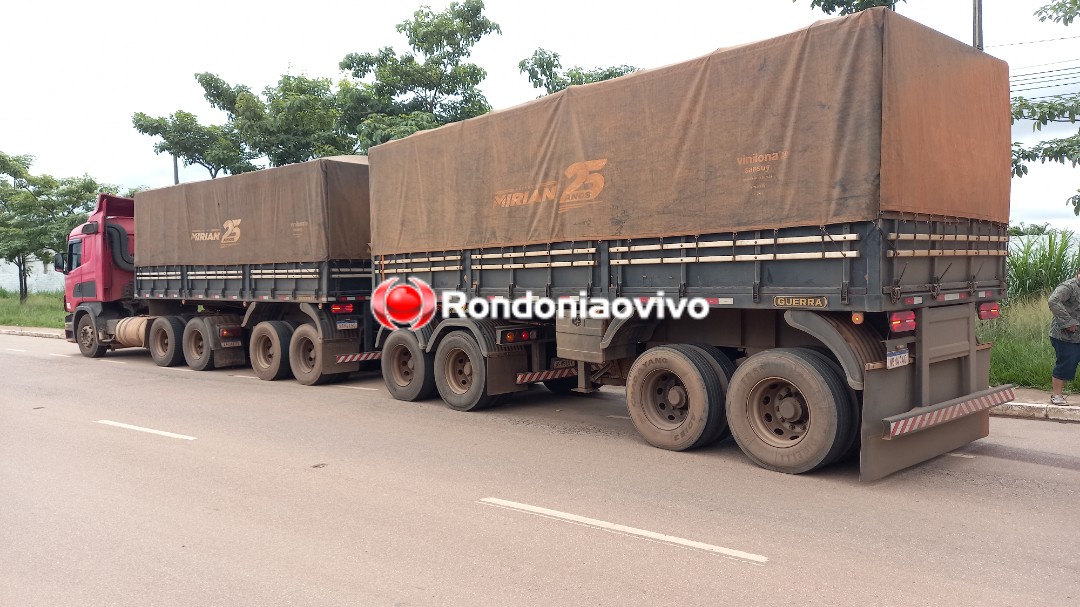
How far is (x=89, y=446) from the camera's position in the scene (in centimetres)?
785

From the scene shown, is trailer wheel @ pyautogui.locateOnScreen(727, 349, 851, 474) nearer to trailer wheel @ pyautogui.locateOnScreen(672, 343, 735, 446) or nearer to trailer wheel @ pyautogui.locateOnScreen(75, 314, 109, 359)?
trailer wheel @ pyautogui.locateOnScreen(672, 343, 735, 446)

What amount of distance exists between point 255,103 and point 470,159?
13.3 meters

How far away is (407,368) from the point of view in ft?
35.7

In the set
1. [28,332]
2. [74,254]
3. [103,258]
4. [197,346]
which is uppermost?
[74,254]

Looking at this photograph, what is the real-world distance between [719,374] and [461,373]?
4.02m

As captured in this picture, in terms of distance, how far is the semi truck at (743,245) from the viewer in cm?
598

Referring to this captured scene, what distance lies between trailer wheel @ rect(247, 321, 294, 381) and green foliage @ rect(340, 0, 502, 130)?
7.61 meters

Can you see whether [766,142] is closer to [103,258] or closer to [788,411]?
[788,411]

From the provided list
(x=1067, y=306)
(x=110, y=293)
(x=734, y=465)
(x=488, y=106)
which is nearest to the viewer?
(x=734, y=465)

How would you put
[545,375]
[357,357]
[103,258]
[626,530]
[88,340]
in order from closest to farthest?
[626,530]
[545,375]
[357,357]
[103,258]
[88,340]

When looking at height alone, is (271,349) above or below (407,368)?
above

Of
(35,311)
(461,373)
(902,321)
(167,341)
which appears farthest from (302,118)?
(35,311)

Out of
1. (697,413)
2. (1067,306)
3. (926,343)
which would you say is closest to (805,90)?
(926,343)

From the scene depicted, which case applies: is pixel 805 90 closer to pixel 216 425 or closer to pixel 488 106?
pixel 216 425
